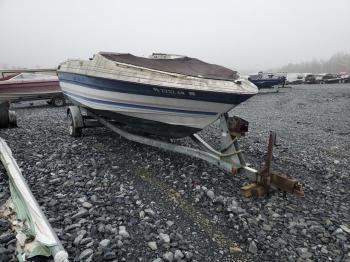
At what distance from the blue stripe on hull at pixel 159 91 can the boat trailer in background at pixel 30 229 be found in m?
2.41

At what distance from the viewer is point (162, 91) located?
493 centimetres

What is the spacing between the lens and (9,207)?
3959 mm

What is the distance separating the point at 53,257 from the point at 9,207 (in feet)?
4.86

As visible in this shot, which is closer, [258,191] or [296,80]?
[258,191]

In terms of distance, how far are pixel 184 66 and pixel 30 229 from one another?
12.5 feet

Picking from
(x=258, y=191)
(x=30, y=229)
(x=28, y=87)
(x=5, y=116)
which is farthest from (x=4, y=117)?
(x=258, y=191)

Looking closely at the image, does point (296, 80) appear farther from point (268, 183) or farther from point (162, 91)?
point (268, 183)

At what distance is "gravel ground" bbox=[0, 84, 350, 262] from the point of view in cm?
325

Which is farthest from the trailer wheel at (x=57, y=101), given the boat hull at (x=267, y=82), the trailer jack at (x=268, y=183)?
the boat hull at (x=267, y=82)

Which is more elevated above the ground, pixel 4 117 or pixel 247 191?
pixel 4 117

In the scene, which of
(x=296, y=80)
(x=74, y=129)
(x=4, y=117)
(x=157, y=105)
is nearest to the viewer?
(x=157, y=105)

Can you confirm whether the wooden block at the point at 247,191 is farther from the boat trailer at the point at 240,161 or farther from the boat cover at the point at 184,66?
the boat cover at the point at 184,66

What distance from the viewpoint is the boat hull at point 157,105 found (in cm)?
458

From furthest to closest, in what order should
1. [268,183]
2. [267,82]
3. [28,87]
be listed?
[267,82] → [28,87] → [268,183]
